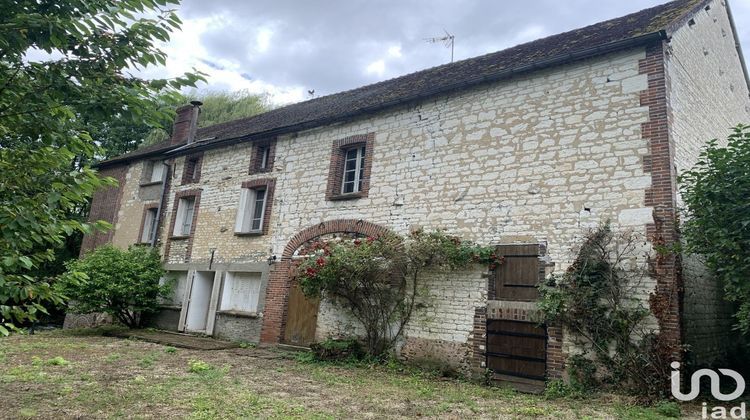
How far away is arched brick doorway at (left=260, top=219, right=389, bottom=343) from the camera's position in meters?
11.6

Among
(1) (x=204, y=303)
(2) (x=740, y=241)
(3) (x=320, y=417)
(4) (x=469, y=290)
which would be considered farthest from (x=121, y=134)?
(2) (x=740, y=241)

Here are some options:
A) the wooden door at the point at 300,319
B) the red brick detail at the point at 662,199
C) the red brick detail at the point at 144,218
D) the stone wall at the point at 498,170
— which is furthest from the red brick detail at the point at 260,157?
the red brick detail at the point at 662,199

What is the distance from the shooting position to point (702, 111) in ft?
31.1

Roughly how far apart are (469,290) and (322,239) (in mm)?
3936

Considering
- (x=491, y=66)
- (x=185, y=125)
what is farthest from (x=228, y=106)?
(x=491, y=66)

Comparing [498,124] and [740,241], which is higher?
[498,124]

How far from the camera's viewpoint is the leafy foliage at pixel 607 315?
6.98 metres

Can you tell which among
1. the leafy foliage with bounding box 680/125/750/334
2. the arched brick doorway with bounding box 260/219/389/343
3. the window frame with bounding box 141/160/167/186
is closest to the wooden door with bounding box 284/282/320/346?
the arched brick doorway with bounding box 260/219/389/343

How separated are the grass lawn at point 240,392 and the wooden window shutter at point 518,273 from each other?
164 cm

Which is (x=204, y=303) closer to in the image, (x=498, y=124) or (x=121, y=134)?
(x=498, y=124)

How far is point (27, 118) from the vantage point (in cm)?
371

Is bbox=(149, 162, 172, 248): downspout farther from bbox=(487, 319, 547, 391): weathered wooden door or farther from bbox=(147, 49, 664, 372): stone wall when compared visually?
bbox=(487, 319, 547, 391): weathered wooden door

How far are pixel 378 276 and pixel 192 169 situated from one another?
874cm

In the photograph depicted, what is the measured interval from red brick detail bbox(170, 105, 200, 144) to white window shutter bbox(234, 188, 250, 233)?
15.5ft
